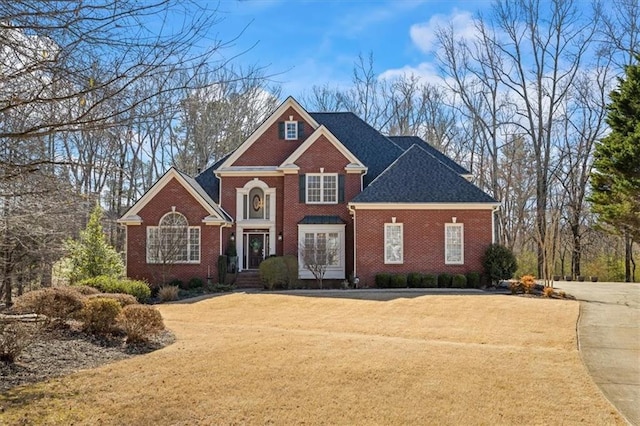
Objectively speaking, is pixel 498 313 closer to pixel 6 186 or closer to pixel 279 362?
pixel 279 362

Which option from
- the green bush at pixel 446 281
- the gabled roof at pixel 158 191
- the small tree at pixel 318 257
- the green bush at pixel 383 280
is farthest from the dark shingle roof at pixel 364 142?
the gabled roof at pixel 158 191

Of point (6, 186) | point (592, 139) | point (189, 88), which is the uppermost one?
point (592, 139)

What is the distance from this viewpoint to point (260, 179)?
90.5 feet

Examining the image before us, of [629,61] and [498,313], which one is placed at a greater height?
[629,61]

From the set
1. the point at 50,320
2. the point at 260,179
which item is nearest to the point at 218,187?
the point at 260,179

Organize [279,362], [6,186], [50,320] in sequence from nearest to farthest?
[6,186]
[279,362]
[50,320]

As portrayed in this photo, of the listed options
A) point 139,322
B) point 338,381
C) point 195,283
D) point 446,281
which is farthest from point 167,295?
point 338,381

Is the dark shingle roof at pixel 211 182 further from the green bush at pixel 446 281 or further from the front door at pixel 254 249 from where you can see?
the green bush at pixel 446 281

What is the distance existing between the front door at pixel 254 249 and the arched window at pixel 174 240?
10.9 ft

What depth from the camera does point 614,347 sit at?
10.2 m

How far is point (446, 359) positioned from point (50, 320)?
7420 millimetres

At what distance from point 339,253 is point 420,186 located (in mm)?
4866

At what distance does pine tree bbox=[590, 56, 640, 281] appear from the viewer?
75.9ft

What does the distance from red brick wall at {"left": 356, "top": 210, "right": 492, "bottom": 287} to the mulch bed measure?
13.9 metres
